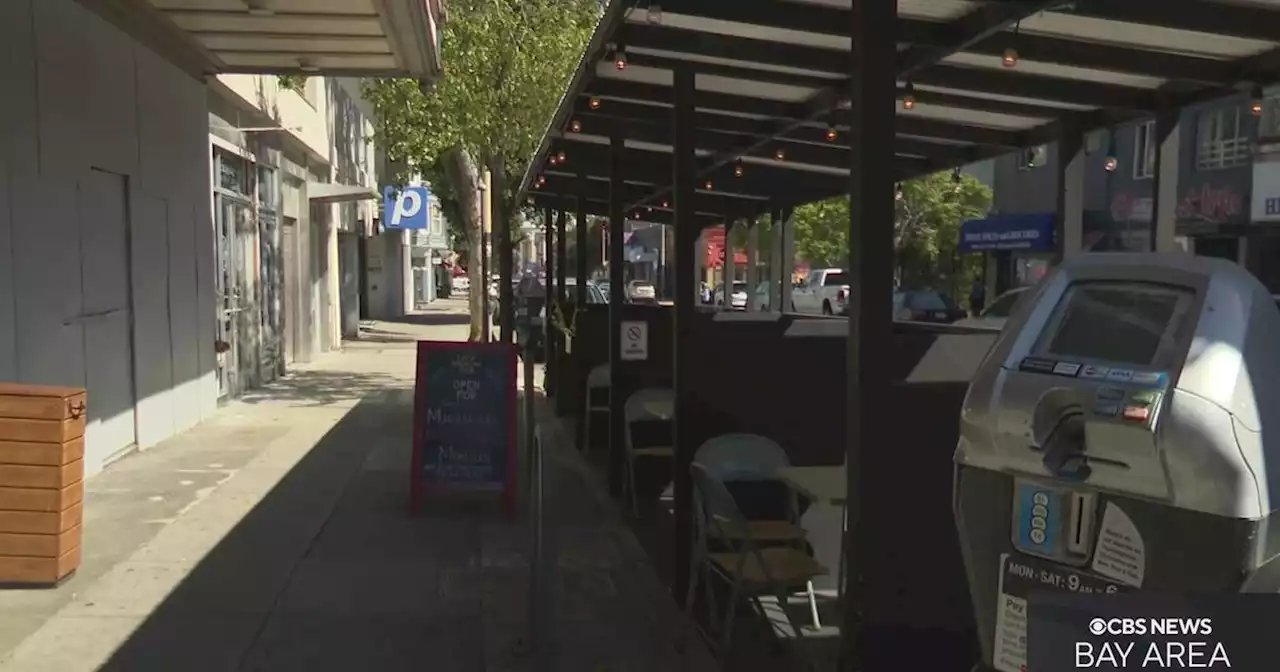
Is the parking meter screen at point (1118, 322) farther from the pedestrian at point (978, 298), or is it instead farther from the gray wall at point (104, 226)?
the pedestrian at point (978, 298)

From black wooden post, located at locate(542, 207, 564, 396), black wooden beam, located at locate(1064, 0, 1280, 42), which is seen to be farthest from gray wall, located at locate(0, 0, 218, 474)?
black wooden beam, located at locate(1064, 0, 1280, 42)

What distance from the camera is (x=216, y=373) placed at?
1309cm

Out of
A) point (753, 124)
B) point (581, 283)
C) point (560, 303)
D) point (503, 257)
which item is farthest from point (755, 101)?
point (503, 257)

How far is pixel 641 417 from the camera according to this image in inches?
325

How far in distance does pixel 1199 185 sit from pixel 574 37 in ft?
49.5

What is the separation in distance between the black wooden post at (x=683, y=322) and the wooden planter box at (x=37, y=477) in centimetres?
307

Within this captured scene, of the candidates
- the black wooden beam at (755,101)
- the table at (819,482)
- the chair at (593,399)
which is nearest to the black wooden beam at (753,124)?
the black wooden beam at (755,101)

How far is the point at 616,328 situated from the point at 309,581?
3220 mm

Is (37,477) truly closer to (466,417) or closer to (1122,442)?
(466,417)

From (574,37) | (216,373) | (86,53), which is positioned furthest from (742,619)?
(574,37)

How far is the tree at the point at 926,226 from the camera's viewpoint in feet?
120

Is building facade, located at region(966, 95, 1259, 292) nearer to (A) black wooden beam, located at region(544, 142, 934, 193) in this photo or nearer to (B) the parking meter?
(A) black wooden beam, located at region(544, 142, 934, 193)

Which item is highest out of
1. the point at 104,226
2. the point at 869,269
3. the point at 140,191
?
the point at 140,191

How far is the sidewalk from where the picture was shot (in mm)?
5250
